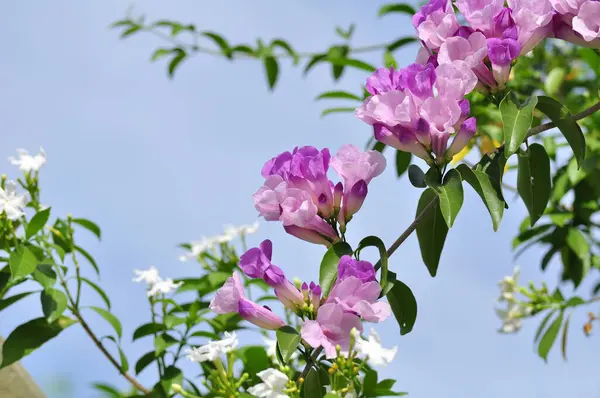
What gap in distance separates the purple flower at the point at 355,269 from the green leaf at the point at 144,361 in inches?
39.6

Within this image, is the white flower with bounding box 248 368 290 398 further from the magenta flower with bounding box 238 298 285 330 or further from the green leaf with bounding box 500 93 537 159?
the green leaf with bounding box 500 93 537 159

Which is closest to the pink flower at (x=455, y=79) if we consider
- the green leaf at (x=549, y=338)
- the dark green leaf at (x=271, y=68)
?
the green leaf at (x=549, y=338)

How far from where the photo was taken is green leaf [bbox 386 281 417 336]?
1163mm

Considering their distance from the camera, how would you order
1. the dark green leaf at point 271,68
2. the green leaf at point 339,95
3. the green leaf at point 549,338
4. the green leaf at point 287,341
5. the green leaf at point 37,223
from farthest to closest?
the dark green leaf at point 271,68 < the green leaf at point 549,338 < the green leaf at point 339,95 < the green leaf at point 37,223 < the green leaf at point 287,341

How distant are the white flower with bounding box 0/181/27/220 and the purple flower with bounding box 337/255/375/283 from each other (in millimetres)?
928

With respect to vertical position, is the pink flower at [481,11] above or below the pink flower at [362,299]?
above

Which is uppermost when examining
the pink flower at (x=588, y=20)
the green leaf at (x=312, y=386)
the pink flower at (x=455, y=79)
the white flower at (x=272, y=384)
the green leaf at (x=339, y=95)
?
the green leaf at (x=339, y=95)

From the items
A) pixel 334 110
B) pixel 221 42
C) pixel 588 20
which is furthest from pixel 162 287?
pixel 221 42

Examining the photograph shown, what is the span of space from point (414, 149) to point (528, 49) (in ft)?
0.85

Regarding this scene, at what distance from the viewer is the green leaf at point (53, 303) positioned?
1814 millimetres

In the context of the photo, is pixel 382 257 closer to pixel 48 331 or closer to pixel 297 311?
pixel 297 311

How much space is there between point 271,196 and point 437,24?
362 millimetres

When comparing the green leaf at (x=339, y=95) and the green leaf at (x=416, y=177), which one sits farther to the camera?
the green leaf at (x=339, y=95)

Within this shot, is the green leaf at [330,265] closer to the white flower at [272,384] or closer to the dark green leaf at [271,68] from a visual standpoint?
the white flower at [272,384]
